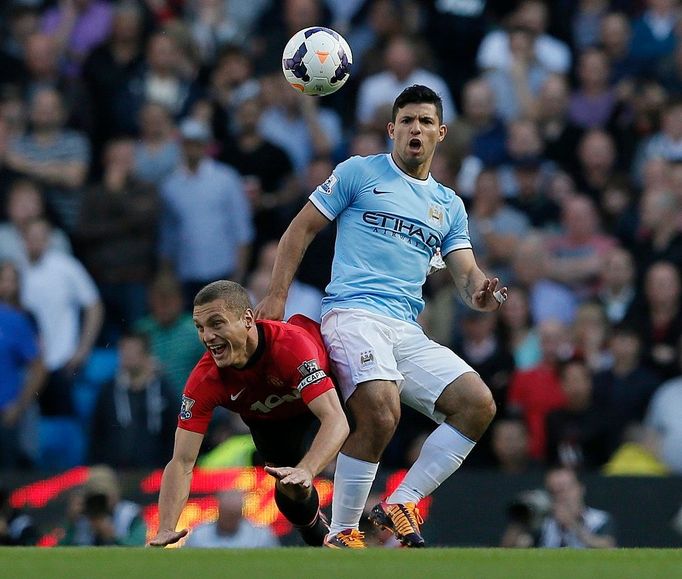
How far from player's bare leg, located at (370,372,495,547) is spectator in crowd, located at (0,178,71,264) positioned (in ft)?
21.4

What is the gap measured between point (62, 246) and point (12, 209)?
56 cm

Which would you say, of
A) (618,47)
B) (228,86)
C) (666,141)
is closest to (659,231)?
(666,141)

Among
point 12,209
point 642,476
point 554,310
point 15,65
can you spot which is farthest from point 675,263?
point 15,65

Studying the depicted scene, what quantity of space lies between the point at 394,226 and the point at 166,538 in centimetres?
216

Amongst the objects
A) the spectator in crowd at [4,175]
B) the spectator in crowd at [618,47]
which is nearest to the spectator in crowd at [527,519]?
the spectator in crowd at [4,175]

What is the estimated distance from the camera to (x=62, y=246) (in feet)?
48.9

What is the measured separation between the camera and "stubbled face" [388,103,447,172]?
9.09 meters

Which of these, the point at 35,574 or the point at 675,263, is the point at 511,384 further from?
the point at 35,574

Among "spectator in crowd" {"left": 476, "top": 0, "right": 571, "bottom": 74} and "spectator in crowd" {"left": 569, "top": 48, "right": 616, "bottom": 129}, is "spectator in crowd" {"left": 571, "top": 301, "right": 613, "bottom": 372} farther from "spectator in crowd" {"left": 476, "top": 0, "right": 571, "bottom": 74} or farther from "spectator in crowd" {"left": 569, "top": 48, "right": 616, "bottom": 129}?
"spectator in crowd" {"left": 476, "top": 0, "right": 571, "bottom": 74}

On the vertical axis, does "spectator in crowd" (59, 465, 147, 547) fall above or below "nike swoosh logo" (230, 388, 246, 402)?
below

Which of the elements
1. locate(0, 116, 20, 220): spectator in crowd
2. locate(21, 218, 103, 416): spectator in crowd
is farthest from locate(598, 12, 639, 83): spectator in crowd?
locate(0, 116, 20, 220): spectator in crowd

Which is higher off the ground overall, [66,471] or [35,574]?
[35,574]

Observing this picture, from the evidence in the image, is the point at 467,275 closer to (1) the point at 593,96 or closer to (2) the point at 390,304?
(2) the point at 390,304

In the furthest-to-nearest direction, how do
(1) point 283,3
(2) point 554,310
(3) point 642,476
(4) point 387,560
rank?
1. (1) point 283,3
2. (2) point 554,310
3. (3) point 642,476
4. (4) point 387,560
